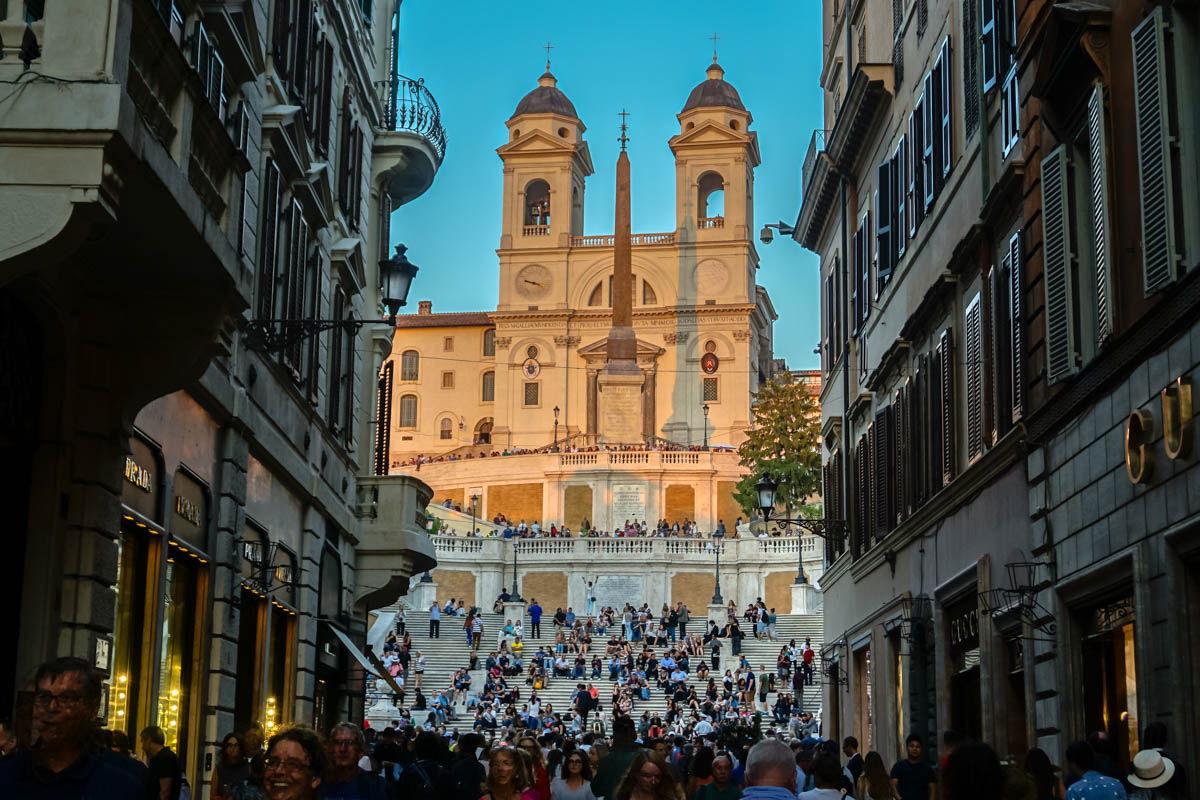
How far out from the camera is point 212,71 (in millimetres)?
14688

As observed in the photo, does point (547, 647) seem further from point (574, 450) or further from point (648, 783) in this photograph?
point (648, 783)

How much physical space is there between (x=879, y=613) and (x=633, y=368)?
8241 centimetres

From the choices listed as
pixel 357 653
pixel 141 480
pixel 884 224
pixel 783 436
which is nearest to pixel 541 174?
pixel 783 436

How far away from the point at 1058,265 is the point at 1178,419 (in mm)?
3293

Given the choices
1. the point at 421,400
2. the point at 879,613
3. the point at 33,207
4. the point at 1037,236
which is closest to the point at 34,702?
the point at 33,207

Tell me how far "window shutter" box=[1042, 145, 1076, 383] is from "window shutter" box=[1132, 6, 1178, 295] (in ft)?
6.43

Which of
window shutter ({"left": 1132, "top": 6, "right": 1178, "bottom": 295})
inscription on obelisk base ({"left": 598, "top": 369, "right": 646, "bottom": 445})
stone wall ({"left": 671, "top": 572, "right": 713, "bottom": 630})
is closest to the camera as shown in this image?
window shutter ({"left": 1132, "top": 6, "right": 1178, "bottom": 295})

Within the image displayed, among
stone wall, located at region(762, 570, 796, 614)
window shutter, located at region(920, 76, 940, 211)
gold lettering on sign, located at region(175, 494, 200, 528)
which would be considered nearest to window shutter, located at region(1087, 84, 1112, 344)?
window shutter, located at region(920, 76, 940, 211)

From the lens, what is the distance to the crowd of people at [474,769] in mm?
5297

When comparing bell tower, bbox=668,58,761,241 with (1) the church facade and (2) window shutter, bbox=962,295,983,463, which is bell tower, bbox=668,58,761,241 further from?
(2) window shutter, bbox=962,295,983,463

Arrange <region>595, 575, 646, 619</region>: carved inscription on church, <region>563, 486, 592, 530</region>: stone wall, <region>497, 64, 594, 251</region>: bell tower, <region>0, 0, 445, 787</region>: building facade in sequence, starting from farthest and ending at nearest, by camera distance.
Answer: <region>497, 64, 594, 251</region>: bell tower
<region>563, 486, 592, 530</region>: stone wall
<region>595, 575, 646, 619</region>: carved inscription on church
<region>0, 0, 445, 787</region>: building facade

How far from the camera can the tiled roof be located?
122 metres

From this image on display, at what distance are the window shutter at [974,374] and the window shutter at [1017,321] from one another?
141cm

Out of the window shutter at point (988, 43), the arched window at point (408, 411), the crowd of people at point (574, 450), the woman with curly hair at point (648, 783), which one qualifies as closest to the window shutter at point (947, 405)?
the window shutter at point (988, 43)
